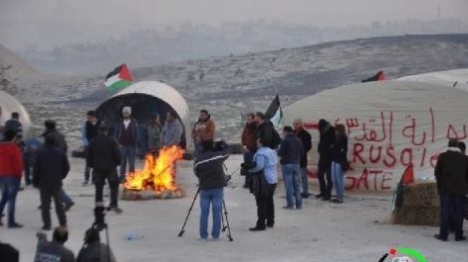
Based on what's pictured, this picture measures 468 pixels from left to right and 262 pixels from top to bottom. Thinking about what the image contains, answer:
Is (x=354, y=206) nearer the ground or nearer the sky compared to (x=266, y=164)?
nearer the ground

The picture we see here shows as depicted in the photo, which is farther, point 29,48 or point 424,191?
point 29,48

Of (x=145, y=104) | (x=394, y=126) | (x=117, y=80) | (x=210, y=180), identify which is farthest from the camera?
(x=117, y=80)

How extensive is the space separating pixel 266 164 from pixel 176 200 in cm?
329

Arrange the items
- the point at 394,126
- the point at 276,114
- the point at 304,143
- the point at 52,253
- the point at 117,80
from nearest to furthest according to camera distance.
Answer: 1. the point at 52,253
2. the point at 304,143
3. the point at 394,126
4. the point at 276,114
5. the point at 117,80

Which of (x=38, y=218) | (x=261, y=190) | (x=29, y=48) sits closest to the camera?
(x=261, y=190)

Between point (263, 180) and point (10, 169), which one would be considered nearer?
point (10, 169)

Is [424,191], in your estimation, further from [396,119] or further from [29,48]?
[29,48]

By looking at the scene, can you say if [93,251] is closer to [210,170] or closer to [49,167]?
[210,170]

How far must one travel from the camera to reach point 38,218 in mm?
12969

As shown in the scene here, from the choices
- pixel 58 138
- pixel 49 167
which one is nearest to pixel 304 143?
pixel 58 138

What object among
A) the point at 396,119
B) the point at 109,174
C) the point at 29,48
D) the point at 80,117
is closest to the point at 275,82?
the point at 80,117

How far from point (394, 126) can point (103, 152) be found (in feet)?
20.2

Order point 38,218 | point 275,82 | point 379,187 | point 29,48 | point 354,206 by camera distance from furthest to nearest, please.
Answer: point 29,48 < point 275,82 < point 379,187 < point 354,206 < point 38,218

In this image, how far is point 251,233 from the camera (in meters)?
12.0
